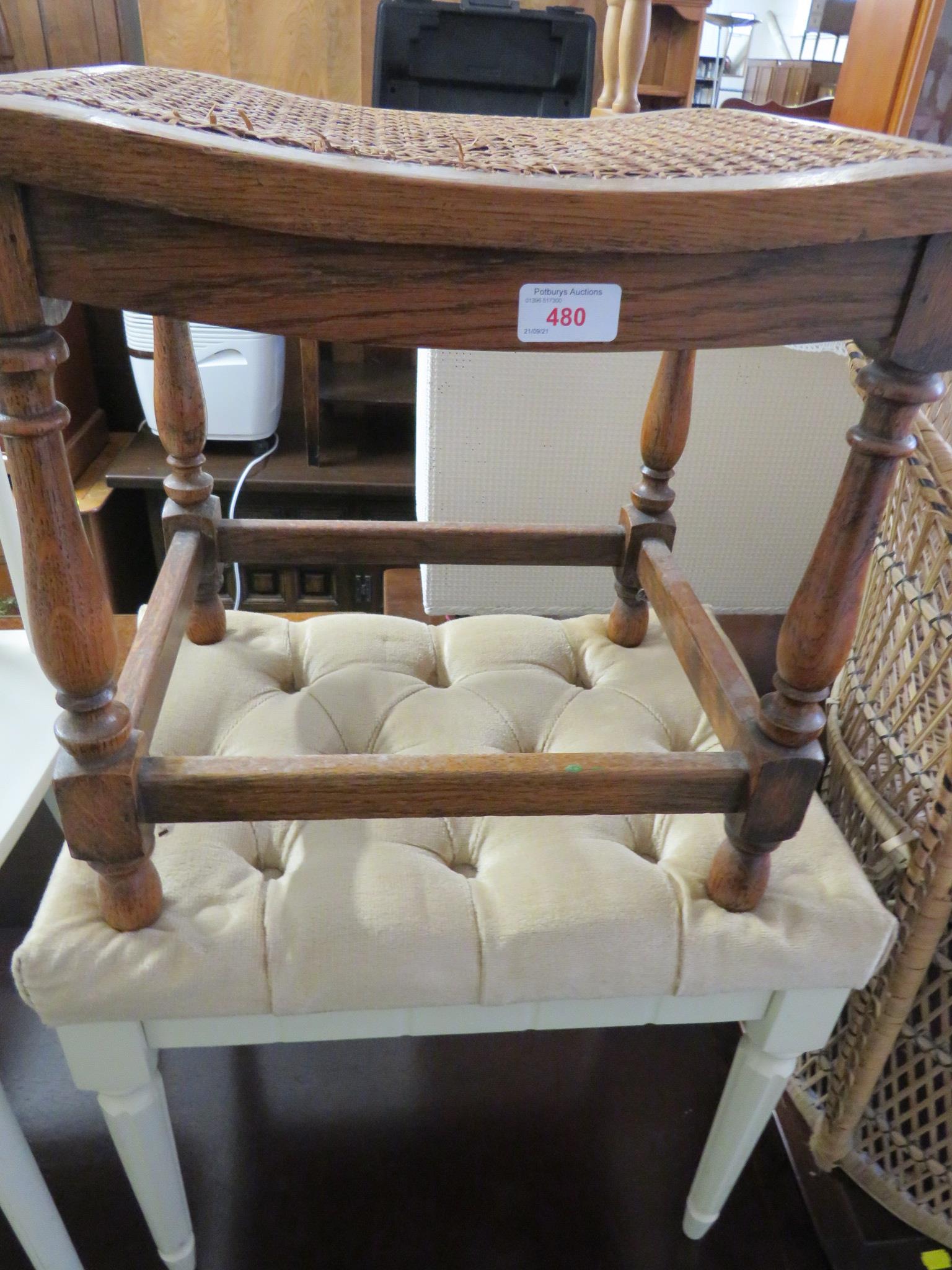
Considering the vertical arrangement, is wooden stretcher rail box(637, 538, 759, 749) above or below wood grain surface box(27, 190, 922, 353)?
below

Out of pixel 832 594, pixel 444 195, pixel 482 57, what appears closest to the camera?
pixel 444 195

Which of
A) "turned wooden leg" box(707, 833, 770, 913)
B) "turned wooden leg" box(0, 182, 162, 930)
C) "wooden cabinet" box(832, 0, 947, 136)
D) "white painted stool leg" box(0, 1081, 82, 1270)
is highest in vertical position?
"wooden cabinet" box(832, 0, 947, 136)

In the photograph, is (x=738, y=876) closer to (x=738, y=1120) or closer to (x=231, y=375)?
(x=738, y=1120)

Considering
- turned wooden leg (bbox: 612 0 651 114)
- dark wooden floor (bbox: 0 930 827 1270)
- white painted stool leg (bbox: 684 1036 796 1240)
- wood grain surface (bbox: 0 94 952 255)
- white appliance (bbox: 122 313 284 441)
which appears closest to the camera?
wood grain surface (bbox: 0 94 952 255)

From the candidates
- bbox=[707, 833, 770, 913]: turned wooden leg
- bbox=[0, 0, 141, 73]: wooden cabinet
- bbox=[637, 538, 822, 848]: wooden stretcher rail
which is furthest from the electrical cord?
bbox=[707, 833, 770, 913]: turned wooden leg

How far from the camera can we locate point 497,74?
121 cm

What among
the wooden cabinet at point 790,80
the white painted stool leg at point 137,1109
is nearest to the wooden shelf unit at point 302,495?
the wooden cabinet at point 790,80

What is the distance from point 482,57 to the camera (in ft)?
3.94

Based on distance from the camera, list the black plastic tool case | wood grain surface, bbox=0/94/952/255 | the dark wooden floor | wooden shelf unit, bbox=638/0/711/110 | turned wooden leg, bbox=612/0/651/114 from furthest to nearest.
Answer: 1. wooden shelf unit, bbox=638/0/711/110
2. the black plastic tool case
3. turned wooden leg, bbox=612/0/651/114
4. the dark wooden floor
5. wood grain surface, bbox=0/94/952/255

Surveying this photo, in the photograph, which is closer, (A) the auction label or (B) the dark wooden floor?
(A) the auction label

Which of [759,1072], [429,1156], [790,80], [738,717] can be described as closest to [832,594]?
[738,717]

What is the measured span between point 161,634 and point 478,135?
353 millimetres

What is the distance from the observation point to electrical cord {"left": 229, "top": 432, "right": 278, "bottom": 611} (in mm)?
1498

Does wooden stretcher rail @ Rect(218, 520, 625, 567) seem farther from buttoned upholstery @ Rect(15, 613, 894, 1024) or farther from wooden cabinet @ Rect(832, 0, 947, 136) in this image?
wooden cabinet @ Rect(832, 0, 947, 136)
